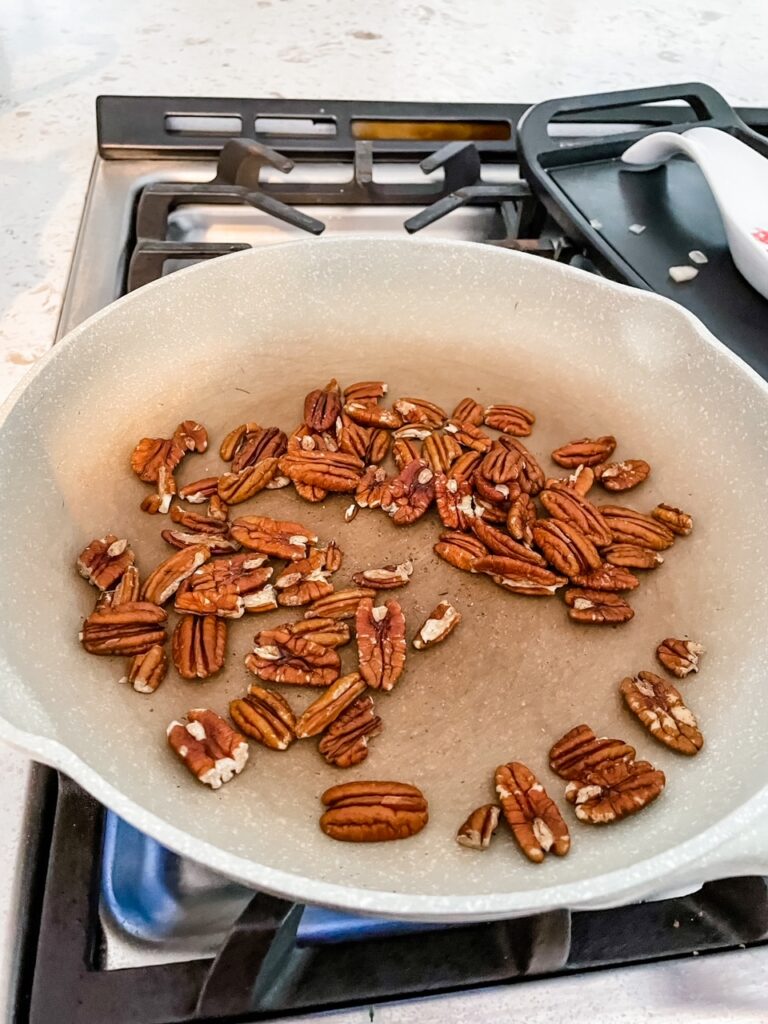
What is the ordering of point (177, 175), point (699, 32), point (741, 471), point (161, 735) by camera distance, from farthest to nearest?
point (699, 32) → point (177, 175) → point (741, 471) → point (161, 735)

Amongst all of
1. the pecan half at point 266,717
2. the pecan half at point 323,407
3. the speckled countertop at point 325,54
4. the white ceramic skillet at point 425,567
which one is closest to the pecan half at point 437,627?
the white ceramic skillet at point 425,567

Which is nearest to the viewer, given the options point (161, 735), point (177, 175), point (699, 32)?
point (161, 735)

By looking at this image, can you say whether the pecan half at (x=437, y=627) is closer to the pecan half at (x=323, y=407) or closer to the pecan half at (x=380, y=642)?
the pecan half at (x=380, y=642)

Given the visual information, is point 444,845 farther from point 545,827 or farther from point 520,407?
point 520,407

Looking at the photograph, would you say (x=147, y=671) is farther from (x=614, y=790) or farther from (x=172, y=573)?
(x=614, y=790)

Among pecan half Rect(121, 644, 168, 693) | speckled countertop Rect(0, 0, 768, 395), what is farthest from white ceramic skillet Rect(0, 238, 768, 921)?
speckled countertop Rect(0, 0, 768, 395)

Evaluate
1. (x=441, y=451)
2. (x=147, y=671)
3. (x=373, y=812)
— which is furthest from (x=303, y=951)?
(x=441, y=451)

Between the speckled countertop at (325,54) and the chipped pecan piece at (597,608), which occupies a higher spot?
the speckled countertop at (325,54)

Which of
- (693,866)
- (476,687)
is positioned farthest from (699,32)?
(693,866)
